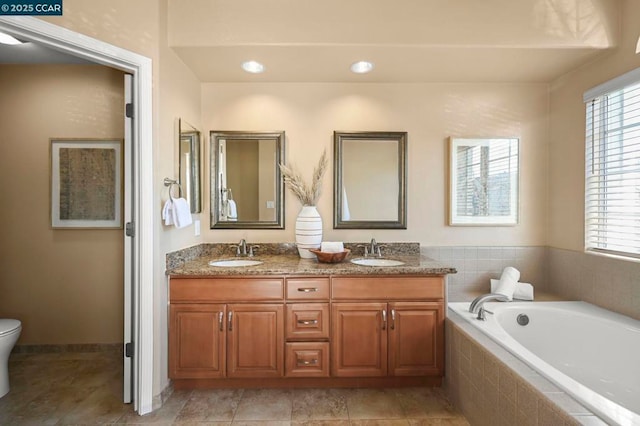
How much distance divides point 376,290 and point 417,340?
0.44 metres

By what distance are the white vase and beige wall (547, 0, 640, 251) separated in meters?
1.95

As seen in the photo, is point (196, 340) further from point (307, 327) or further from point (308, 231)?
point (308, 231)

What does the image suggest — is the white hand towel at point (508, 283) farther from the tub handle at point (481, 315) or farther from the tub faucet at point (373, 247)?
the tub faucet at point (373, 247)

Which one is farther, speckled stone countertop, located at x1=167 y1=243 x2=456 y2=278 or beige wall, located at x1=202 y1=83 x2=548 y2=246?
beige wall, located at x1=202 y1=83 x2=548 y2=246

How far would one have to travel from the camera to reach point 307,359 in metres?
2.20

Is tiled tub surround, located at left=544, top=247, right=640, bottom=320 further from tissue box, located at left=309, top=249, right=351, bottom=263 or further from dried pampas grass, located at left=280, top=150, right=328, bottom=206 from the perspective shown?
dried pampas grass, located at left=280, top=150, right=328, bottom=206

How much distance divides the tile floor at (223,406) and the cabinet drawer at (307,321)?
0.39m

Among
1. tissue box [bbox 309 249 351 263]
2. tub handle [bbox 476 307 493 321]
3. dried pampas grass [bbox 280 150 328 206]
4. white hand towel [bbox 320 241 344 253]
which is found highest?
dried pampas grass [bbox 280 150 328 206]

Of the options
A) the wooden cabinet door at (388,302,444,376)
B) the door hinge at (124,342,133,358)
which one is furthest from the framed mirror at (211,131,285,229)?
the wooden cabinet door at (388,302,444,376)

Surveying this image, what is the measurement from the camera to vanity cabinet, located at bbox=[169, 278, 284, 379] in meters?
2.18

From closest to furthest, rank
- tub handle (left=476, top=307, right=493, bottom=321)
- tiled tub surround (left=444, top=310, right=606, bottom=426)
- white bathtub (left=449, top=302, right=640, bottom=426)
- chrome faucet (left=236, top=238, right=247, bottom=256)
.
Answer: tiled tub surround (left=444, top=310, right=606, bottom=426)
white bathtub (left=449, top=302, right=640, bottom=426)
tub handle (left=476, top=307, right=493, bottom=321)
chrome faucet (left=236, top=238, right=247, bottom=256)

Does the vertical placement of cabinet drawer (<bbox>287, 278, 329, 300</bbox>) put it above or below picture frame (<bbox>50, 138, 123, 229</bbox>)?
below

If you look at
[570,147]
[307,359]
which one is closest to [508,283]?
[570,147]

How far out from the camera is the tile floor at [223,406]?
1922 mm
